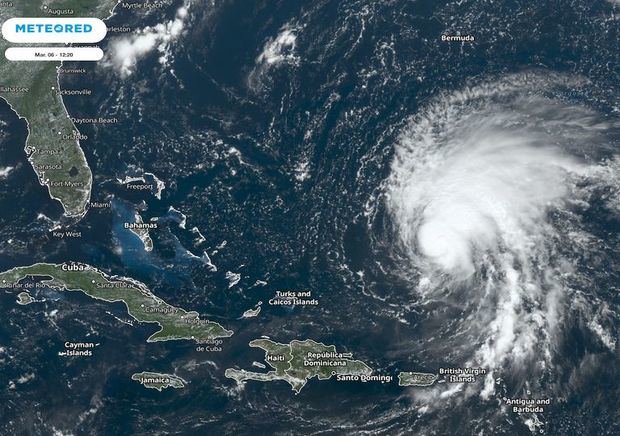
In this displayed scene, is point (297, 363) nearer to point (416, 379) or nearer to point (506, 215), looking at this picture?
point (416, 379)

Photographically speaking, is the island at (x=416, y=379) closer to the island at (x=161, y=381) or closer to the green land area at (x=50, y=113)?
the island at (x=161, y=381)

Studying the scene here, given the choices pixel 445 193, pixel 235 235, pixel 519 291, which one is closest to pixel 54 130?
pixel 235 235

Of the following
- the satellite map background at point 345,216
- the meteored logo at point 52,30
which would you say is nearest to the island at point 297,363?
the satellite map background at point 345,216

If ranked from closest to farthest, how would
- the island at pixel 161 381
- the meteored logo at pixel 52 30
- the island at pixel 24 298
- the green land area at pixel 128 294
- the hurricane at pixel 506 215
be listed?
the hurricane at pixel 506 215
the island at pixel 161 381
the green land area at pixel 128 294
the island at pixel 24 298
the meteored logo at pixel 52 30

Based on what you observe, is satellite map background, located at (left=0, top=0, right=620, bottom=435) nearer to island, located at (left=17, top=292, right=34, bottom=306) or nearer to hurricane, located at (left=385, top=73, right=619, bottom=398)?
hurricane, located at (left=385, top=73, right=619, bottom=398)

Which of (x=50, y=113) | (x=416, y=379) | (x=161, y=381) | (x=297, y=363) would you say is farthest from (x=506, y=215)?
(x=50, y=113)

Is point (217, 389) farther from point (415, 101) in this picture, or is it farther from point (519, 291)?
point (415, 101)

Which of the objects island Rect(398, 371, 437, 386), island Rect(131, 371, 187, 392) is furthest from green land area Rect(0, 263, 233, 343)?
island Rect(398, 371, 437, 386)
